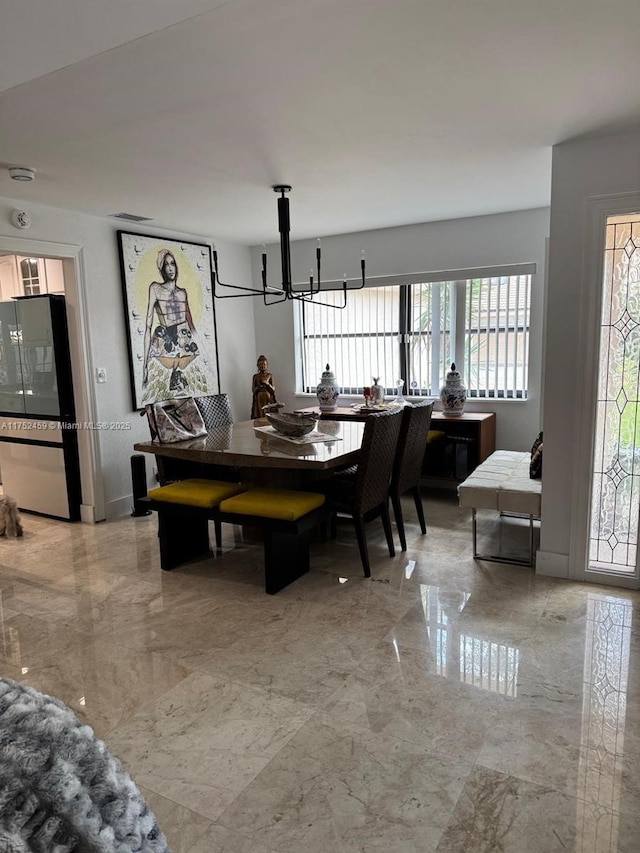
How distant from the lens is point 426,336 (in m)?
5.48

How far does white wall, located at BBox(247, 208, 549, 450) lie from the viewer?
189 inches

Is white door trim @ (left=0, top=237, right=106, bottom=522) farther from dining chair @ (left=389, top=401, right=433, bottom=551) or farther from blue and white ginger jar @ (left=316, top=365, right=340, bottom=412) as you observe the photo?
dining chair @ (left=389, top=401, right=433, bottom=551)

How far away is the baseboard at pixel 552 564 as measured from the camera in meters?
3.28

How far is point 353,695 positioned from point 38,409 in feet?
12.2

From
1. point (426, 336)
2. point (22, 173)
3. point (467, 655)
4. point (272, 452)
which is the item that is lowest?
point (467, 655)

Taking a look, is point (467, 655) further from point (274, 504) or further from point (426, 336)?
point (426, 336)

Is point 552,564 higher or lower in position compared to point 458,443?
lower

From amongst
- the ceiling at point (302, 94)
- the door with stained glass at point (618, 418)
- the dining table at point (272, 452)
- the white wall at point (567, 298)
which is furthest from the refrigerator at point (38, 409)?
the door with stained glass at point (618, 418)

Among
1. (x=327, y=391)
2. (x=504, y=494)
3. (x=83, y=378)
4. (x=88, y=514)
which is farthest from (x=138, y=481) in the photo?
(x=504, y=494)

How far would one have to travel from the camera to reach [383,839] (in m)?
1.58

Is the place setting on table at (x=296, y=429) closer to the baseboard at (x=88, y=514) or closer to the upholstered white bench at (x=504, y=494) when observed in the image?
the upholstered white bench at (x=504, y=494)

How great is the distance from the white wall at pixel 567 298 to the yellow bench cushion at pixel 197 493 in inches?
73.1

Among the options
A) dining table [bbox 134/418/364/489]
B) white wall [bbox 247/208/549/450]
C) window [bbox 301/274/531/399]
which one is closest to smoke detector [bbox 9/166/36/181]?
dining table [bbox 134/418/364/489]

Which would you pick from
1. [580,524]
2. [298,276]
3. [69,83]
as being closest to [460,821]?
[580,524]
